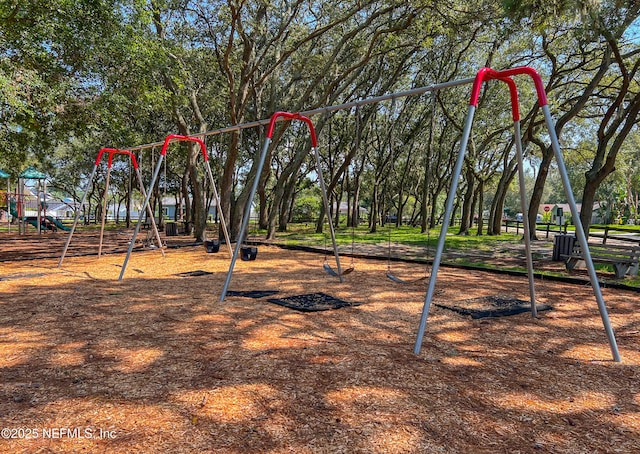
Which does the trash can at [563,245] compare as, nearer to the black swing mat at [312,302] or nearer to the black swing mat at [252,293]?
the black swing mat at [312,302]

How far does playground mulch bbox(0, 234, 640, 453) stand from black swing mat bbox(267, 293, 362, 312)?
0.14m

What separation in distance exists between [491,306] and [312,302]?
2389 millimetres

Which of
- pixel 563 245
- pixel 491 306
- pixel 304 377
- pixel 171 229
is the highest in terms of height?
pixel 563 245

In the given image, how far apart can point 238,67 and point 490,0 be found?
905 centimetres

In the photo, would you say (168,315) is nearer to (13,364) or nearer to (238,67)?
(13,364)

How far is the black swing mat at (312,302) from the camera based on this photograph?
5492 mm

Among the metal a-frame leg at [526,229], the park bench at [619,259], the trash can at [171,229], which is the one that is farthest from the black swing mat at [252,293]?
the trash can at [171,229]

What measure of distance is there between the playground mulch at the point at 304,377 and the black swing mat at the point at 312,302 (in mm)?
137

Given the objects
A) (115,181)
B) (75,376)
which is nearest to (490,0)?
(75,376)

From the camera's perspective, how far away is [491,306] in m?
5.69

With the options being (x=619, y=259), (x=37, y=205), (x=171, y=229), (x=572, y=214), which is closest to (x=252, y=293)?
(x=572, y=214)

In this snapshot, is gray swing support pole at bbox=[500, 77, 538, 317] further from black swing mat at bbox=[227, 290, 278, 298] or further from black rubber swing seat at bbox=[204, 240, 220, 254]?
black rubber swing seat at bbox=[204, 240, 220, 254]

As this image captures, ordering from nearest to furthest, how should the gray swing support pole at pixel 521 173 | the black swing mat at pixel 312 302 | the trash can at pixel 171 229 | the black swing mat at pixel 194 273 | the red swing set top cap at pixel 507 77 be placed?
the red swing set top cap at pixel 507 77
the gray swing support pole at pixel 521 173
the black swing mat at pixel 312 302
the black swing mat at pixel 194 273
the trash can at pixel 171 229

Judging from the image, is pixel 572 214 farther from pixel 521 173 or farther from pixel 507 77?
pixel 507 77
